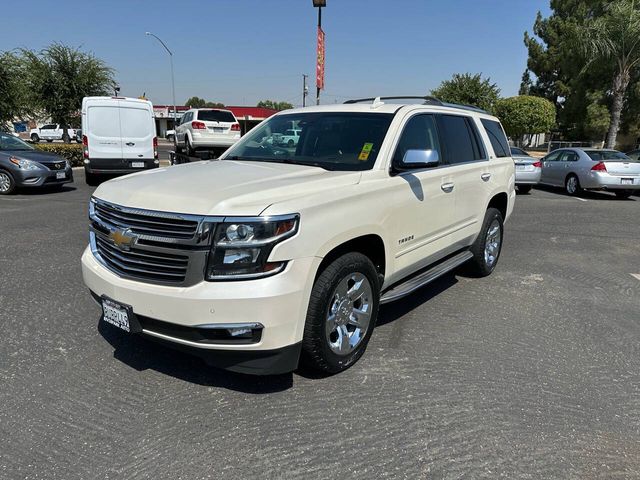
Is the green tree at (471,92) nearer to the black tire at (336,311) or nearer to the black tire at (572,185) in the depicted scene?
the black tire at (572,185)

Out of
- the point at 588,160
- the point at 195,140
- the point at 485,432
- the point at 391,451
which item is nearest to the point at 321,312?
the point at 391,451

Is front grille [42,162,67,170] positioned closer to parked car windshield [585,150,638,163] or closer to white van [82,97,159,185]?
white van [82,97,159,185]

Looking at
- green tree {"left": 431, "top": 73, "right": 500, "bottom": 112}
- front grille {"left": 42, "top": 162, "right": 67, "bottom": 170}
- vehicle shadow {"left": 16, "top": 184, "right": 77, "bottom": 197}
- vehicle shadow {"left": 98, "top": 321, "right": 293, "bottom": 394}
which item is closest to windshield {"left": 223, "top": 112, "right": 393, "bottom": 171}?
vehicle shadow {"left": 98, "top": 321, "right": 293, "bottom": 394}

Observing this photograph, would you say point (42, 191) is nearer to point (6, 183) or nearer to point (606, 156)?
point (6, 183)

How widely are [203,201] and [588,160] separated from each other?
562 inches

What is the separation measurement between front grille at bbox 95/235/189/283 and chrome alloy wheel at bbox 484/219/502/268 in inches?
154

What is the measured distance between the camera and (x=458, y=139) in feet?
16.2

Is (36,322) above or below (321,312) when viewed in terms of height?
below

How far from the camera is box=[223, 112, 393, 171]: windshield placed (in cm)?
381

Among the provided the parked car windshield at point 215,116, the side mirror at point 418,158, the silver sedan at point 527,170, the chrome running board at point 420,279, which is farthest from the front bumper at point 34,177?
the silver sedan at point 527,170

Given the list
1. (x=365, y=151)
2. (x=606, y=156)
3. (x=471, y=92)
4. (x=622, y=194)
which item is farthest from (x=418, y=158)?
(x=471, y=92)

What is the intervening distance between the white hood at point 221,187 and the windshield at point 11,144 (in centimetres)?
1050

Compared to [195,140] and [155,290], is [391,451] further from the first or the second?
[195,140]

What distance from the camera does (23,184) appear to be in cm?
1128
